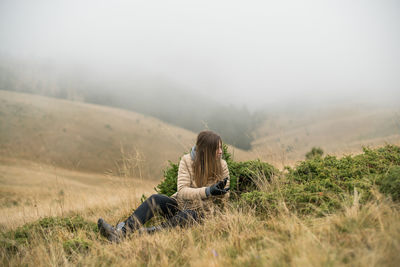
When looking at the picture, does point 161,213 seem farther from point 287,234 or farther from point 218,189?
point 287,234

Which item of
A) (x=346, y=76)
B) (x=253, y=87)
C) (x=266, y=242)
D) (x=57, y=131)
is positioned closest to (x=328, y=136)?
(x=57, y=131)

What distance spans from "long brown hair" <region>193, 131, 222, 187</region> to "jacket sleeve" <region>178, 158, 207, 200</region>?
149 mm

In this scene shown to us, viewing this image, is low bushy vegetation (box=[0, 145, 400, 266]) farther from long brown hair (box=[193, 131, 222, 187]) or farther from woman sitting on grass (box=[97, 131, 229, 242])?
long brown hair (box=[193, 131, 222, 187])

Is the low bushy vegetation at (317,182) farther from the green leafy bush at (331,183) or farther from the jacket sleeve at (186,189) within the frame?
the jacket sleeve at (186,189)

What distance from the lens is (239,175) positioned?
15.9 ft

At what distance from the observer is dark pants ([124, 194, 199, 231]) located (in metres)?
3.58

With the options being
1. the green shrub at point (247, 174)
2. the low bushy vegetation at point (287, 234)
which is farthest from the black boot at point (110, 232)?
the green shrub at point (247, 174)

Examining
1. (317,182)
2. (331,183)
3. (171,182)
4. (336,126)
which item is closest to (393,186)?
(331,183)

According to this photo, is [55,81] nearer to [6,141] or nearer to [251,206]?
[6,141]

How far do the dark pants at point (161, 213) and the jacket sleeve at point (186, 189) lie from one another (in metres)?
0.23

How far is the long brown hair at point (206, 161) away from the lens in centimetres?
397

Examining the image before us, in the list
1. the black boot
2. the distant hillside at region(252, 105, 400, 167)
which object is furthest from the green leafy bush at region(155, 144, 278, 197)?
the distant hillside at region(252, 105, 400, 167)

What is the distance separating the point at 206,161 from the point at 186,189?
0.54 metres

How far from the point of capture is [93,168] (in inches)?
1443
